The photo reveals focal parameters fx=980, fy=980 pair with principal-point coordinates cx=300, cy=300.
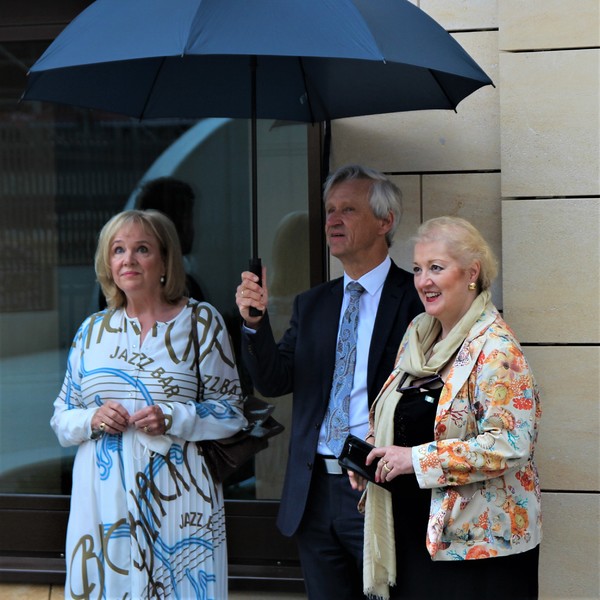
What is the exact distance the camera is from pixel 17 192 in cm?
520

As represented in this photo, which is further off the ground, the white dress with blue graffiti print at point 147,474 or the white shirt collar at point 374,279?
the white shirt collar at point 374,279

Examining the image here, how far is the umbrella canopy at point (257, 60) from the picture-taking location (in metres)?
2.90

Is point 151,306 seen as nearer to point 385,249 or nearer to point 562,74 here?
point 385,249

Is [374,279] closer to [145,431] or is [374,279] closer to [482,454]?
[482,454]

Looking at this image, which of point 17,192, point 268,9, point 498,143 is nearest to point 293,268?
point 498,143

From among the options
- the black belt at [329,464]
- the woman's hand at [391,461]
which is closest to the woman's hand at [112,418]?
the black belt at [329,464]

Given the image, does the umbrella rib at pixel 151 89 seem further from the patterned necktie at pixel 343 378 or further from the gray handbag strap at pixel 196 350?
the patterned necktie at pixel 343 378

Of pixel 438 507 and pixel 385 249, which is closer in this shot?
pixel 438 507

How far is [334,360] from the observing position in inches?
141

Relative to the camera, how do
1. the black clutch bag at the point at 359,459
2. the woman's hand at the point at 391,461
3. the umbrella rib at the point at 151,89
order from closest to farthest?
1. the woman's hand at the point at 391,461
2. the black clutch bag at the point at 359,459
3. the umbrella rib at the point at 151,89

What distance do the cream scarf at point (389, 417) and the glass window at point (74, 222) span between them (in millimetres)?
1772

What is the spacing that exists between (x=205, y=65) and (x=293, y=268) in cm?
130

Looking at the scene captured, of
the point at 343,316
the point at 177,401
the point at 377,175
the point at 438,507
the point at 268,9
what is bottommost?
the point at 438,507

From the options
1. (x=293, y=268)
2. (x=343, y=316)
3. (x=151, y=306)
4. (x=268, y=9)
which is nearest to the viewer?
(x=268, y=9)
